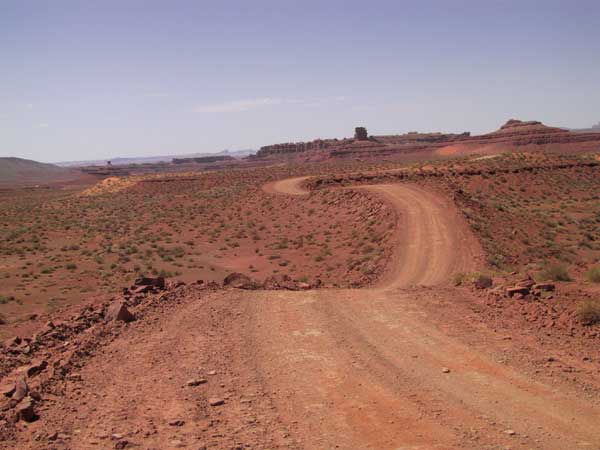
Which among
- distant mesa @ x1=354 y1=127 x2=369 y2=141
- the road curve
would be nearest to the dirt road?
the road curve

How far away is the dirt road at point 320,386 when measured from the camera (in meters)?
6.59

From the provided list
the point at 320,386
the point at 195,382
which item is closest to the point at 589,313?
the point at 320,386

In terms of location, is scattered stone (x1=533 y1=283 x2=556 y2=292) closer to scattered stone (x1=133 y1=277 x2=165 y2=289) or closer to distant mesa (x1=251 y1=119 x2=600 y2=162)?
scattered stone (x1=133 y1=277 x2=165 y2=289)

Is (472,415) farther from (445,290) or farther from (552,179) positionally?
(552,179)

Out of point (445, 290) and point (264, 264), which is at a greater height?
point (445, 290)

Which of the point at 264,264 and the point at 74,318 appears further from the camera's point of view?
the point at 264,264

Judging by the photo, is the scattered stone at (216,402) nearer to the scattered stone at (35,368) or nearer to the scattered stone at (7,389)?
the scattered stone at (7,389)

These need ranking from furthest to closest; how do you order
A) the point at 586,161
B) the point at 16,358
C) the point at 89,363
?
the point at 586,161 < the point at 16,358 < the point at 89,363

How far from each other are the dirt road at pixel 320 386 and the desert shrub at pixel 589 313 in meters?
1.51

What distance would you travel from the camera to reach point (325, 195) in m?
46.6

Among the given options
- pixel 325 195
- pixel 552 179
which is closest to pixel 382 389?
pixel 325 195

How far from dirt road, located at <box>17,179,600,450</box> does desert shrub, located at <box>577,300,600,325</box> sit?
1.51 metres

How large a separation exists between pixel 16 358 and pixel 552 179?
52657mm

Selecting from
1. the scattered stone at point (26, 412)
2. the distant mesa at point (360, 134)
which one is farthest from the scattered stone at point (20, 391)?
the distant mesa at point (360, 134)
